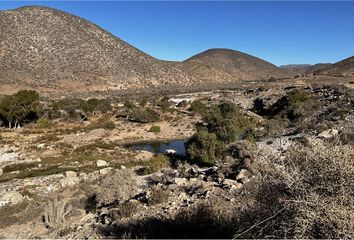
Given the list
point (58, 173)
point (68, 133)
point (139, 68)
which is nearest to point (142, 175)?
point (58, 173)

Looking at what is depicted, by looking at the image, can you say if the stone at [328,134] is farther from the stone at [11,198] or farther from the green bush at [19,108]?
the green bush at [19,108]

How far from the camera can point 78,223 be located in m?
10.9

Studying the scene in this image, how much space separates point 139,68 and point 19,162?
74973mm

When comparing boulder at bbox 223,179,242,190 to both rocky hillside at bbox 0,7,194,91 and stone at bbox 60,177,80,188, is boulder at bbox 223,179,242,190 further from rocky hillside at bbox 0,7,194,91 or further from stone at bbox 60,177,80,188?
rocky hillside at bbox 0,7,194,91

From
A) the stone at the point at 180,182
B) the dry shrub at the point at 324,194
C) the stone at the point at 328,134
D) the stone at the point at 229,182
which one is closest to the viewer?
the dry shrub at the point at 324,194

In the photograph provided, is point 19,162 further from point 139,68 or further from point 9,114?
point 139,68

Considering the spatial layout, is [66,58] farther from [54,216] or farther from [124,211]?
[124,211]

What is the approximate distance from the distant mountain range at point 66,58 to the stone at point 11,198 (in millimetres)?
61404

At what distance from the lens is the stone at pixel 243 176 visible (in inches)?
489

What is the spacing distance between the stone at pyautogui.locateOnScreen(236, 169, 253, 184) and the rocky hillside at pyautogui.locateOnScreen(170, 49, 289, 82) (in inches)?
4189

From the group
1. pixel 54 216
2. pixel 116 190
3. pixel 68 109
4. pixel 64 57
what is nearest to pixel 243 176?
pixel 116 190

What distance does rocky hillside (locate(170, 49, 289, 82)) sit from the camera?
132250 millimetres

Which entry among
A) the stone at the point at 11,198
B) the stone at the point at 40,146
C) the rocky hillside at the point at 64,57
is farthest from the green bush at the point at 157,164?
the rocky hillside at the point at 64,57

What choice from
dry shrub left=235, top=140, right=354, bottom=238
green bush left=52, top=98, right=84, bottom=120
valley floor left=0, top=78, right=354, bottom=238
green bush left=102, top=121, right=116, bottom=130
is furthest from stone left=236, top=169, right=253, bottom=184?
green bush left=52, top=98, right=84, bottom=120
